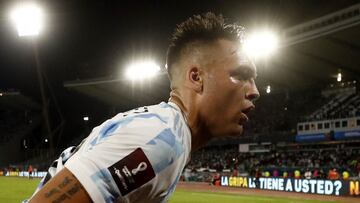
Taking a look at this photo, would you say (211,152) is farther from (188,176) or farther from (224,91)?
(224,91)

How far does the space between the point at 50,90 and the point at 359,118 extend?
4149 cm

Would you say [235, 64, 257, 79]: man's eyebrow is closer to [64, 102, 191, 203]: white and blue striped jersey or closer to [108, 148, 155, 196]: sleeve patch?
[64, 102, 191, 203]: white and blue striped jersey

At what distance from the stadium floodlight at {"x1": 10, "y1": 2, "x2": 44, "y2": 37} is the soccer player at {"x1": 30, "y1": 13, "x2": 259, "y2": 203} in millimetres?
12975

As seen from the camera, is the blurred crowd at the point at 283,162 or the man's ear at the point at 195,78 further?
the blurred crowd at the point at 283,162

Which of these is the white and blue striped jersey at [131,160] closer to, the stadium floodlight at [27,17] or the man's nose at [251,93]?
the man's nose at [251,93]

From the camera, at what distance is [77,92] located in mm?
58969

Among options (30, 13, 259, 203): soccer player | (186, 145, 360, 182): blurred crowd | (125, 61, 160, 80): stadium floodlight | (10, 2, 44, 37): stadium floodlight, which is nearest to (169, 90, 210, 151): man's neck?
(30, 13, 259, 203): soccer player

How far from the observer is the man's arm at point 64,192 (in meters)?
1.49

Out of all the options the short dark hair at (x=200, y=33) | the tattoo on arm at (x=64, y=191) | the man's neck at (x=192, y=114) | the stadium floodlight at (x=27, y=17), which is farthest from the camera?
the stadium floodlight at (x=27, y=17)

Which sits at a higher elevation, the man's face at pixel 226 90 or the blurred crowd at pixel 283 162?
the man's face at pixel 226 90

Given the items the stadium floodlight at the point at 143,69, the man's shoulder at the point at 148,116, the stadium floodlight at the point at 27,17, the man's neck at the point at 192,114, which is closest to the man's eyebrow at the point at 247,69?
the man's neck at the point at 192,114

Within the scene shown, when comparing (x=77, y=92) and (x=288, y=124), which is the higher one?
(x=77, y=92)

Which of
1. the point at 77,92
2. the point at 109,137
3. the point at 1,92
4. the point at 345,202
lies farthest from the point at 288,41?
the point at 1,92

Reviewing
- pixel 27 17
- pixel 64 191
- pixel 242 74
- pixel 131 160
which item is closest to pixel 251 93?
pixel 242 74
